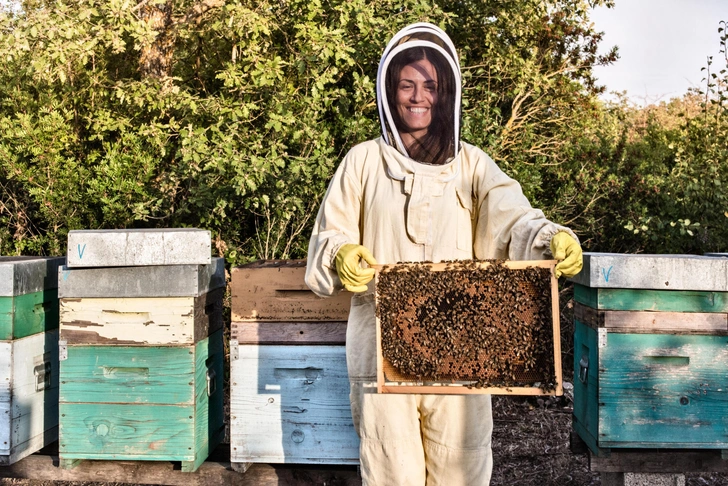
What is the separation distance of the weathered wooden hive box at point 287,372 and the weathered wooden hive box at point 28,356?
102cm

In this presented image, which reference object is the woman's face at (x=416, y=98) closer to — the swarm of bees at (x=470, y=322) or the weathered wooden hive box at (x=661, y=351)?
the swarm of bees at (x=470, y=322)

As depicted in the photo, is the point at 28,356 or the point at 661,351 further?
the point at 28,356

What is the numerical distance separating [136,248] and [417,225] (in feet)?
4.39

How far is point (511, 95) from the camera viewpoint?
541cm

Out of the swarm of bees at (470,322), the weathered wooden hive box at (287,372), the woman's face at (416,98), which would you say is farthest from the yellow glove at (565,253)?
the weathered wooden hive box at (287,372)

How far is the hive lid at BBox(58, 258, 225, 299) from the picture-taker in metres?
3.01

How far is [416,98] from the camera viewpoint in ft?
8.54

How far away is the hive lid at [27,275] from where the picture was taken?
3074mm

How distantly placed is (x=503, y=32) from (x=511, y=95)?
0.63 m

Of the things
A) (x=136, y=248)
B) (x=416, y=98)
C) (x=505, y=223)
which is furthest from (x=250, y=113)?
(x=505, y=223)

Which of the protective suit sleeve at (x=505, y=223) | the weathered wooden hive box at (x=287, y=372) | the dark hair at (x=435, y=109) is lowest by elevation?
the weathered wooden hive box at (x=287, y=372)

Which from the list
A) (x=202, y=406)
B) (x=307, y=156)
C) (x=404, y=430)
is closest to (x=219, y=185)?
(x=307, y=156)

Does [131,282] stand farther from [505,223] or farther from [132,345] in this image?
[505,223]

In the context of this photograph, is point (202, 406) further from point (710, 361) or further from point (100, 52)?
point (100, 52)
